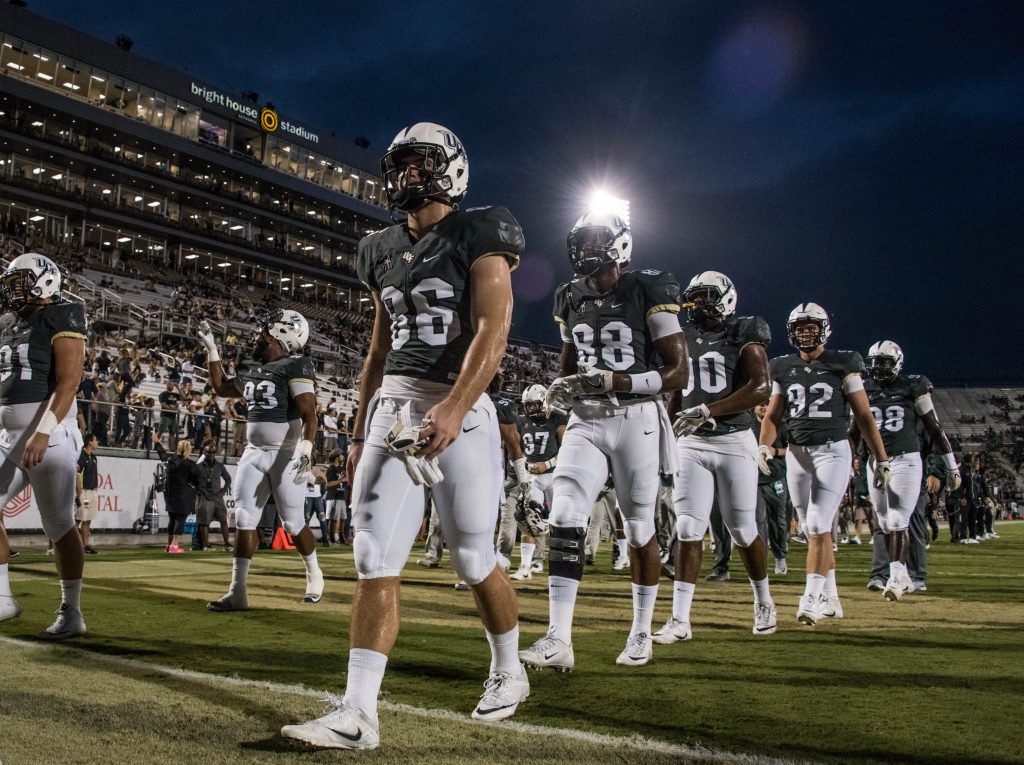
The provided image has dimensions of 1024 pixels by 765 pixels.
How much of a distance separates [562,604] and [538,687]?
0.71 metres

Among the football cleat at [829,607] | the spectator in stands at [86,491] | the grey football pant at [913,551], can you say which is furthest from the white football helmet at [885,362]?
the spectator in stands at [86,491]

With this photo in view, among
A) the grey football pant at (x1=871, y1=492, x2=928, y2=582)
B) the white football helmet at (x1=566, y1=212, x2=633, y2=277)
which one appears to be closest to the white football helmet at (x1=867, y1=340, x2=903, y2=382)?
the grey football pant at (x1=871, y1=492, x2=928, y2=582)

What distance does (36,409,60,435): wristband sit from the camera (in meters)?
5.67

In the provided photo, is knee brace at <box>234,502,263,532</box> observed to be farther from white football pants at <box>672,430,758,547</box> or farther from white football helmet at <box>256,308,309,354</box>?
white football pants at <box>672,430,758,547</box>

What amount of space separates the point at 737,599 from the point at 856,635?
250 centimetres

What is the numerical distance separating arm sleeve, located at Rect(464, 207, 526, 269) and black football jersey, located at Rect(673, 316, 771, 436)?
10.1 ft

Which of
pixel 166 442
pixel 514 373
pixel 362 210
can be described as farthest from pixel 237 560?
pixel 362 210

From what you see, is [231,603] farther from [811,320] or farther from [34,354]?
[811,320]

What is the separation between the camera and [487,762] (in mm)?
3125

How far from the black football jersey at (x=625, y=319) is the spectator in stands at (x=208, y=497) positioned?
40.0 ft

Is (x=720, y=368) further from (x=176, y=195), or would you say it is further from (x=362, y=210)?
(x=362, y=210)

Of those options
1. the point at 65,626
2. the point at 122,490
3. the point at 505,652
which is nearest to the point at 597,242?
the point at 505,652

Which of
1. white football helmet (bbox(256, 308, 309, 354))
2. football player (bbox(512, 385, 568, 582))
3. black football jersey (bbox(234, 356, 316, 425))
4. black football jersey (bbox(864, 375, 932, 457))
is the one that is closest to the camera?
black football jersey (bbox(234, 356, 316, 425))

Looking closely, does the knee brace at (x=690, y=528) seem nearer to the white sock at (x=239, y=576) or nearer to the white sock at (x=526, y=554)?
A: the white sock at (x=239, y=576)
